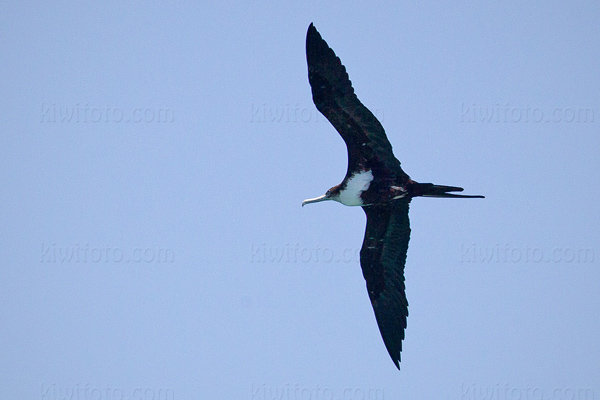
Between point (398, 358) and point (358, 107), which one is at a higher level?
point (358, 107)

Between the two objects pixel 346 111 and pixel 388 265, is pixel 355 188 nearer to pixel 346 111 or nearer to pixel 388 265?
pixel 346 111

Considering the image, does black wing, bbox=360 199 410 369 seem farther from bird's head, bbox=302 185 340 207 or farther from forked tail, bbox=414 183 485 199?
forked tail, bbox=414 183 485 199

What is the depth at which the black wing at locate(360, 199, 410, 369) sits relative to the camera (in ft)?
43.8

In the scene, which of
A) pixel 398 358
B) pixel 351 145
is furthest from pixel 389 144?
pixel 398 358

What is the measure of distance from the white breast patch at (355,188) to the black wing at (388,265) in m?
0.56

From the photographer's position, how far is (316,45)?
1196cm

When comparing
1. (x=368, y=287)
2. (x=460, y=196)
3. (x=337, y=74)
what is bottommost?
(x=368, y=287)

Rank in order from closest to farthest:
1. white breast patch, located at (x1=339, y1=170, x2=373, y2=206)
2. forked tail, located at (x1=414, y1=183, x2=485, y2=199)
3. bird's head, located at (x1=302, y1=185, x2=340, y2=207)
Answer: forked tail, located at (x1=414, y1=183, x2=485, y2=199) < white breast patch, located at (x1=339, y1=170, x2=373, y2=206) < bird's head, located at (x1=302, y1=185, x2=340, y2=207)

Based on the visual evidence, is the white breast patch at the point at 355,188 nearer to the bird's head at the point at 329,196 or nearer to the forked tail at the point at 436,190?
the bird's head at the point at 329,196

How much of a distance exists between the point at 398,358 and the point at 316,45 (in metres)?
5.65

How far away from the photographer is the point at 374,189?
1277 centimetres

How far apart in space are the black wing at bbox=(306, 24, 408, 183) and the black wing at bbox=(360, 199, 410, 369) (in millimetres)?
1061

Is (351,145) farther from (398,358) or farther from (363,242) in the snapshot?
(398,358)

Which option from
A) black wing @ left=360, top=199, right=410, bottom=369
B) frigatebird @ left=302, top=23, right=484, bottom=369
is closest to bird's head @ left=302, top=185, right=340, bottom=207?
frigatebird @ left=302, top=23, right=484, bottom=369
